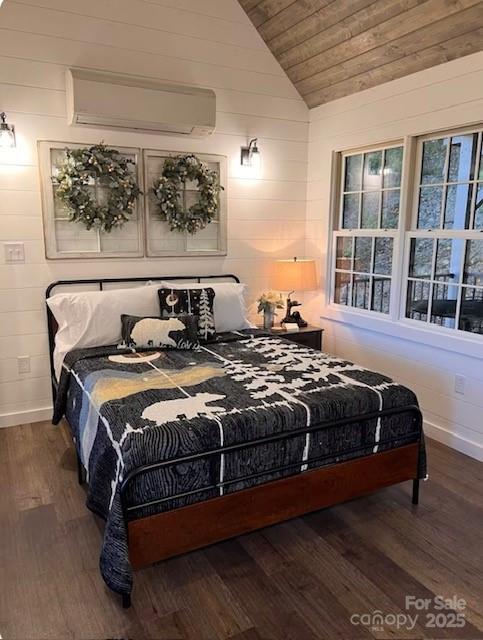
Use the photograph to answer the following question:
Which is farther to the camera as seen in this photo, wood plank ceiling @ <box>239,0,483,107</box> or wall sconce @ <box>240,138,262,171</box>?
wall sconce @ <box>240,138,262,171</box>

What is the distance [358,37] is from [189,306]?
7.32ft

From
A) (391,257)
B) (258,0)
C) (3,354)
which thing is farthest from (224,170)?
(3,354)

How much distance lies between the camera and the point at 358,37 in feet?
11.2

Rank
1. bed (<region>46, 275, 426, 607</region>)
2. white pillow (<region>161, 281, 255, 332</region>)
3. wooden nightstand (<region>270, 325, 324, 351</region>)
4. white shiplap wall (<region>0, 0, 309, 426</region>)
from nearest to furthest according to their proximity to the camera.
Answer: bed (<region>46, 275, 426, 607</region>), white shiplap wall (<region>0, 0, 309, 426</region>), white pillow (<region>161, 281, 255, 332</region>), wooden nightstand (<region>270, 325, 324, 351</region>)

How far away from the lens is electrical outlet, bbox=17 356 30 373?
3627 mm

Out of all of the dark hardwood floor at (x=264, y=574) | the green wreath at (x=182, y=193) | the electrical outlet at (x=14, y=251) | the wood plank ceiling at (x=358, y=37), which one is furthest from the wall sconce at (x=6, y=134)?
the dark hardwood floor at (x=264, y=574)

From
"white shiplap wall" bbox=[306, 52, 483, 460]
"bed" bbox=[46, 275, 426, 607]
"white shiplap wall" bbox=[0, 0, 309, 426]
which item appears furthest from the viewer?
"white shiplap wall" bbox=[0, 0, 309, 426]

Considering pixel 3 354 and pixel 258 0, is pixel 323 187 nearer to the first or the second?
pixel 258 0

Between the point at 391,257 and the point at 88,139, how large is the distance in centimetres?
246

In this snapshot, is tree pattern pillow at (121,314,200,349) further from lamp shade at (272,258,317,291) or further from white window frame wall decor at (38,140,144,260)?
lamp shade at (272,258,317,291)

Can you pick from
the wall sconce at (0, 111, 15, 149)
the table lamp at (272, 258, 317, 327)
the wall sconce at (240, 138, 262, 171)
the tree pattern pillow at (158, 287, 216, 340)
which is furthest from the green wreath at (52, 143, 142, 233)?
the table lamp at (272, 258, 317, 327)

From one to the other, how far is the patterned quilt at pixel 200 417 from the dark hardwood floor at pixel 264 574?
0.70ft

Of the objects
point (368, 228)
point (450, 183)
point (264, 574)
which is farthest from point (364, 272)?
point (264, 574)

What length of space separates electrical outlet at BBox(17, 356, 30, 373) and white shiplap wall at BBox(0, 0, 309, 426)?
0.04 metres
